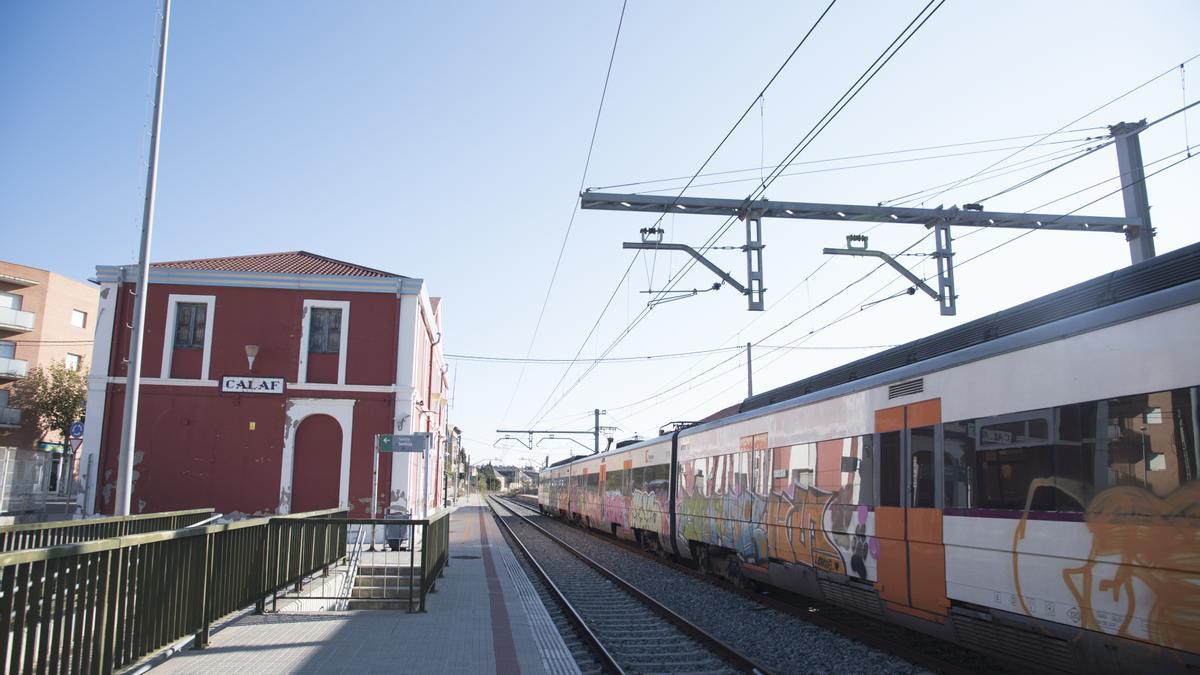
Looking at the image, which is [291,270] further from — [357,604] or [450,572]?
[357,604]

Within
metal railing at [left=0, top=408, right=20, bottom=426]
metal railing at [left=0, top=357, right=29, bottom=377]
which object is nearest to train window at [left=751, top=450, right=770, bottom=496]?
metal railing at [left=0, top=408, right=20, bottom=426]

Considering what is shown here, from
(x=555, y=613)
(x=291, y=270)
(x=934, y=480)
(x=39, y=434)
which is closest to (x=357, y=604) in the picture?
(x=555, y=613)

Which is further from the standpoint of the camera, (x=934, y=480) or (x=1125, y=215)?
(x=1125, y=215)

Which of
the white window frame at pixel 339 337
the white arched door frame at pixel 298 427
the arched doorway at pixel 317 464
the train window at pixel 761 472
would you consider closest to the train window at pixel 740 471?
the train window at pixel 761 472

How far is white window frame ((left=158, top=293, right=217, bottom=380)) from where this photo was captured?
22.6 m

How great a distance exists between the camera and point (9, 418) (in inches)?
1654

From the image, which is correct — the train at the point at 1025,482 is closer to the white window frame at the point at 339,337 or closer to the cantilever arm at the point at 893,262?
the cantilever arm at the point at 893,262

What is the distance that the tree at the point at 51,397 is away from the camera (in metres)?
43.2

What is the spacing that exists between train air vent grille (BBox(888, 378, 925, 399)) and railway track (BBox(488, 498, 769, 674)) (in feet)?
10.6

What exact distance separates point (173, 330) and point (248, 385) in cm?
273

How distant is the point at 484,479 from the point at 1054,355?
13383 cm

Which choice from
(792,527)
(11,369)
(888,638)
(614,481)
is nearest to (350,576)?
(792,527)

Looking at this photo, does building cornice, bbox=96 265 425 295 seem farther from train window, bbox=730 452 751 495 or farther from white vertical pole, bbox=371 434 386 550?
train window, bbox=730 452 751 495

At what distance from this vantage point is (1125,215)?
11586 millimetres
